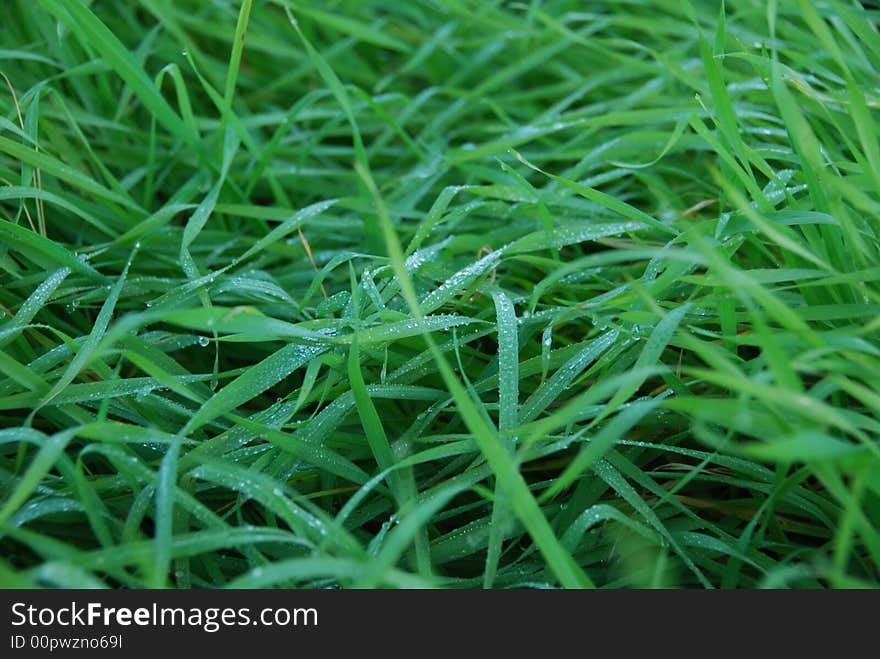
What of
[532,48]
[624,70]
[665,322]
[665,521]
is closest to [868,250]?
[665,322]

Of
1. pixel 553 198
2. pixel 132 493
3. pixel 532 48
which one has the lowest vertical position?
pixel 132 493

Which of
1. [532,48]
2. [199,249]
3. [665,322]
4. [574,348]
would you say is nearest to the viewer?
[665,322]

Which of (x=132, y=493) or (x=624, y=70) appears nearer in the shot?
(x=132, y=493)

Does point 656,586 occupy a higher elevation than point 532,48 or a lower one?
lower

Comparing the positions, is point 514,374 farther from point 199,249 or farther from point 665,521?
point 199,249

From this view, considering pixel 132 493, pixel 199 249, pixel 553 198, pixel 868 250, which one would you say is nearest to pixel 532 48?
pixel 553 198

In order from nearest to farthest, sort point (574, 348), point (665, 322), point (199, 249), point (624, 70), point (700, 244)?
point (700, 244), point (665, 322), point (574, 348), point (199, 249), point (624, 70)
